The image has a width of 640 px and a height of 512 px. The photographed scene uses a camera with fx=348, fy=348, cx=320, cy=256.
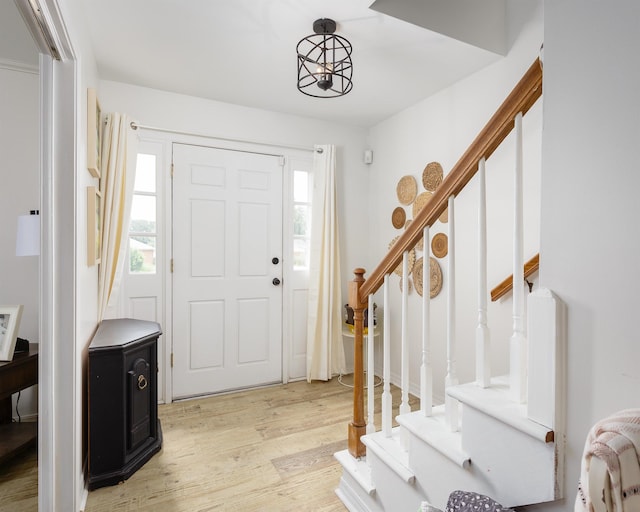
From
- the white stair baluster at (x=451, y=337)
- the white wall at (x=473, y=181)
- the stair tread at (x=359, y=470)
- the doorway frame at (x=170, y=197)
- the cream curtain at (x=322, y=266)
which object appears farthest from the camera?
the cream curtain at (x=322, y=266)

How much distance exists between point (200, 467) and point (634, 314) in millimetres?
2107

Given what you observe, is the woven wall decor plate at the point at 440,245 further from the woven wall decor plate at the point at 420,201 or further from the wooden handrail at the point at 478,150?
the wooden handrail at the point at 478,150

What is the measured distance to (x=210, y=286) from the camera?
2.96 m

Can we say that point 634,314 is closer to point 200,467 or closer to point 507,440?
point 507,440

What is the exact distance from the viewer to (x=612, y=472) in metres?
0.55

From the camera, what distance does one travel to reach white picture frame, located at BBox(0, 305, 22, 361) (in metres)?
1.21

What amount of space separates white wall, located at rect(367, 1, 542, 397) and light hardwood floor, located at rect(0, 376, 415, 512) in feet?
2.64

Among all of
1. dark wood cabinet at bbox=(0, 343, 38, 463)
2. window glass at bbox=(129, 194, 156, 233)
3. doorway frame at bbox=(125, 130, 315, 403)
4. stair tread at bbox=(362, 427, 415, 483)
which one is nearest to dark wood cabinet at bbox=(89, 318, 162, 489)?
dark wood cabinet at bbox=(0, 343, 38, 463)

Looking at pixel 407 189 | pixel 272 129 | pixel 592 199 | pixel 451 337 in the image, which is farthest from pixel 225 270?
pixel 592 199

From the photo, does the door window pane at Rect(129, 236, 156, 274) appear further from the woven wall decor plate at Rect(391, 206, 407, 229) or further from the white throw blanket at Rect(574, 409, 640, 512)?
the white throw blanket at Rect(574, 409, 640, 512)

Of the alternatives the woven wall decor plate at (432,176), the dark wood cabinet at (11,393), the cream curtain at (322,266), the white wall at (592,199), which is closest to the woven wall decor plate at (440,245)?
the woven wall decor plate at (432,176)

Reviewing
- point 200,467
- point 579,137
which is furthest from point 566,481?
point 200,467

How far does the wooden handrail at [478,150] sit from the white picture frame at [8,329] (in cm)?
141

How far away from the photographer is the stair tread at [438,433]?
105 centimetres
